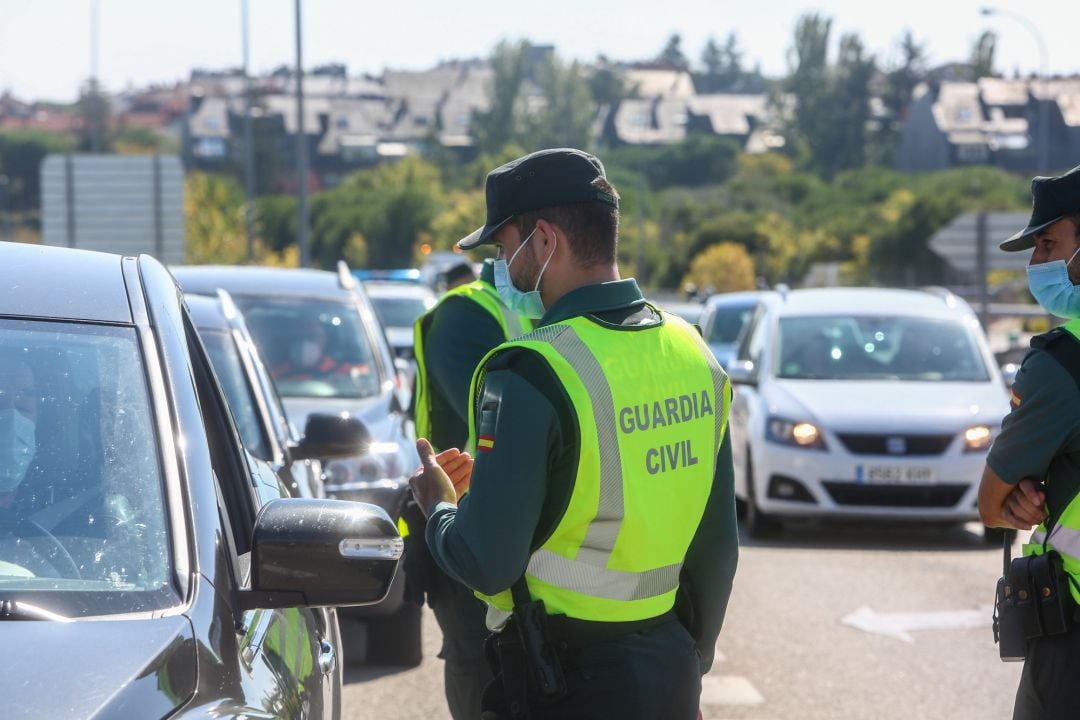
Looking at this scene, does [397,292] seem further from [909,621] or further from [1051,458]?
[1051,458]

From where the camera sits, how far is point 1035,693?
374 cm

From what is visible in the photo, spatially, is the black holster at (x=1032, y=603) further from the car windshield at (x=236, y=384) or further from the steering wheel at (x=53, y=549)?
the car windshield at (x=236, y=384)

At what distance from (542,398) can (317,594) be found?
0.51 m

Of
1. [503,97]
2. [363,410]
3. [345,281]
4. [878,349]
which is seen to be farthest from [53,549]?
[503,97]

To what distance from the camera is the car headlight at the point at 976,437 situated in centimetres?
1147

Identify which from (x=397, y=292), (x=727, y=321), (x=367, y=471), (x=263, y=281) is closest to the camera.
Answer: (x=367, y=471)

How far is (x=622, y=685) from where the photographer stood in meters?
3.22

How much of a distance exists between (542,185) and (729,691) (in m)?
4.25

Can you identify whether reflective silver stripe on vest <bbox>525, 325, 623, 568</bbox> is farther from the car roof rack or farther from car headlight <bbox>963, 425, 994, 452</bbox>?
car headlight <bbox>963, 425, 994, 452</bbox>

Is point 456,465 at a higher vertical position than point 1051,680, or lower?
higher

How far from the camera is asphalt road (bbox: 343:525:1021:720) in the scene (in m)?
6.96

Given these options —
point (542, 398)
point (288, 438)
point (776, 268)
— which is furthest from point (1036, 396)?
point (776, 268)

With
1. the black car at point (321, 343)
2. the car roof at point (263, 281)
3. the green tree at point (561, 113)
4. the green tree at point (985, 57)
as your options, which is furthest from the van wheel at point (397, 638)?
the green tree at point (985, 57)

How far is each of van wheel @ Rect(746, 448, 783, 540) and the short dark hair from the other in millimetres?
8581
